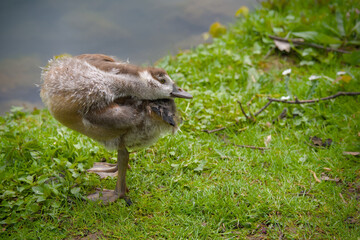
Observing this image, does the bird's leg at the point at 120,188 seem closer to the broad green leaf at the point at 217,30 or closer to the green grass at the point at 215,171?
the green grass at the point at 215,171

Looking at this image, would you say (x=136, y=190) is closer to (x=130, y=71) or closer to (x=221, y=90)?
(x=130, y=71)

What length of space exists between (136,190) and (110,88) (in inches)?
41.9

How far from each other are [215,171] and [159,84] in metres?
1.17

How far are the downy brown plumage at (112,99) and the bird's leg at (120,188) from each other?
0.47 ft

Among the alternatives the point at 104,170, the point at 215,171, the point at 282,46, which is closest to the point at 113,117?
the point at 104,170

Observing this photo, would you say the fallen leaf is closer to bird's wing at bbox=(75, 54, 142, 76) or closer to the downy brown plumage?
the downy brown plumage

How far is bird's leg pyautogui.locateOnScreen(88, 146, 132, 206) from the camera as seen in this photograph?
3032mm

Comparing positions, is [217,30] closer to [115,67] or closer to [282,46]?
[282,46]

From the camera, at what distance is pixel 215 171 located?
3.49m

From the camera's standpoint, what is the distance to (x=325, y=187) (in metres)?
3.23

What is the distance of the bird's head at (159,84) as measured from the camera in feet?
8.98

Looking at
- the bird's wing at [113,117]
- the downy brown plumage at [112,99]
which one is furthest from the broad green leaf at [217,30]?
the bird's wing at [113,117]

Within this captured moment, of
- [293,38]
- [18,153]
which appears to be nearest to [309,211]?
[18,153]

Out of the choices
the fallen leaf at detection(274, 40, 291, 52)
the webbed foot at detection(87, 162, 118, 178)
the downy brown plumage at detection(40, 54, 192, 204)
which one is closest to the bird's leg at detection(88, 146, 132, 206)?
the downy brown plumage at detection(40, 54, 192, 204)
